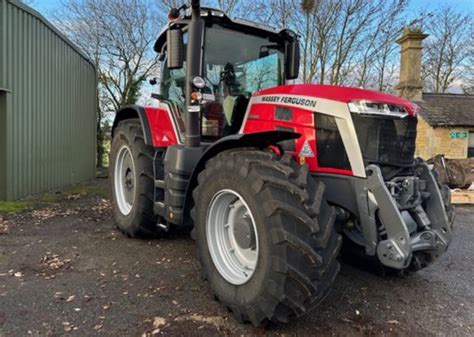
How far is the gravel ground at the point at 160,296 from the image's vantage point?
9.48ft

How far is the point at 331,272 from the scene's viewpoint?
264 cm

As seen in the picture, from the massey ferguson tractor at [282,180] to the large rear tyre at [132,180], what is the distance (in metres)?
0.37

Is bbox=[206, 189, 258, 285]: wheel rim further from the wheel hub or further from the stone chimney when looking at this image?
the stone chimney

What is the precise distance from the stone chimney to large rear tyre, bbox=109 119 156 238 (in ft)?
46.9

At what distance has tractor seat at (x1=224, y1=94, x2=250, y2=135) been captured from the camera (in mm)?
3985

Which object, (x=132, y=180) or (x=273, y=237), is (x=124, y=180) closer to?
(x=132, y=180)

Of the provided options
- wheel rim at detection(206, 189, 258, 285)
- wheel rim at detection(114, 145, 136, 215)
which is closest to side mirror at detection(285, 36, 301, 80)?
wheel rim at detection(206, 189, 258, 285)

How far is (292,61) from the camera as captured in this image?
Result: 4.50 metres

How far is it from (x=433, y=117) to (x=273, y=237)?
1567 cm

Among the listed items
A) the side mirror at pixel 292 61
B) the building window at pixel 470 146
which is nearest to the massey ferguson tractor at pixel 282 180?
the side mirror at pixel 292 61

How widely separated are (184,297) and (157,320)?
416mm

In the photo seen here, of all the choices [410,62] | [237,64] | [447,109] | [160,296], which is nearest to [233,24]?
[237,64]

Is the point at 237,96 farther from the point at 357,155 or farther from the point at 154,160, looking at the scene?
the point at 357,155

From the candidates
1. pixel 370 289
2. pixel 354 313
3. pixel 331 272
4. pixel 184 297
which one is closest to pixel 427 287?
pixel 370 289
